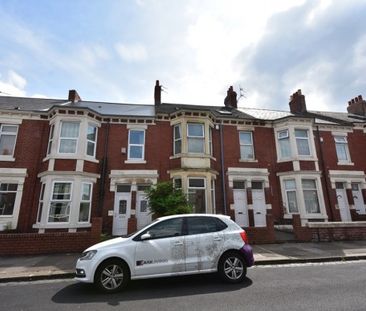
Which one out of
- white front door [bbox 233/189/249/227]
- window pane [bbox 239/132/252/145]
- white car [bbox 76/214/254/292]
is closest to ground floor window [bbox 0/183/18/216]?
white car [bbox 76/214/254/292]

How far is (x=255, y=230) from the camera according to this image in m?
10.9

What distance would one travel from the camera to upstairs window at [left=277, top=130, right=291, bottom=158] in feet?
50.9

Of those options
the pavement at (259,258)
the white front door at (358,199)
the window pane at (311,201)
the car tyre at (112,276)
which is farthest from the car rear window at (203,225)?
the white front door at (358,199)

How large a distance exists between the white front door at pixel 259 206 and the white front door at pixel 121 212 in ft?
25.2

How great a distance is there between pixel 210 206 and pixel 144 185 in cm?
406

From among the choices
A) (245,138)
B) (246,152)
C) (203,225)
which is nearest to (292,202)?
(246,152)

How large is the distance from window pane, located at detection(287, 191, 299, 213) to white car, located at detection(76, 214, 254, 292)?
10017mm

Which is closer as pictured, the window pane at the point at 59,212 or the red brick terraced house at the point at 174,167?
the window pane at the point at 59,212

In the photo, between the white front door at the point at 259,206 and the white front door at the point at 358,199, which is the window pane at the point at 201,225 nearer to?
the white front door at the point at 259,206

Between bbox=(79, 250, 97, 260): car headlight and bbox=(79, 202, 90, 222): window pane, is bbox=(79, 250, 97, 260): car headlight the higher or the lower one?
the lower one

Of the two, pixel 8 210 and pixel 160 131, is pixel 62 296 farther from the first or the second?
pixel 160 131

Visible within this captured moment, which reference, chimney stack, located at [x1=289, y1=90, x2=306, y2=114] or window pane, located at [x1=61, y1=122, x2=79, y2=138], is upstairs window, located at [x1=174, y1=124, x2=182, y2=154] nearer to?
window pane, located at [x1=61, y1=122, x2=79, y2=138]

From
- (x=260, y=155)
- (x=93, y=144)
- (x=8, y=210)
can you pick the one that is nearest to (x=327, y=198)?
(x=260, y=155)

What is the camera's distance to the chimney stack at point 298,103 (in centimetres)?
1936
